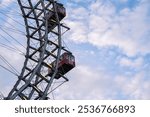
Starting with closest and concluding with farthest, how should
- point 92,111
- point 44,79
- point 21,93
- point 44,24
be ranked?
point 92,111, point 21,93, point 44,79, point 44,24

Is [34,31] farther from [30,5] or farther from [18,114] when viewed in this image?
[18,114]

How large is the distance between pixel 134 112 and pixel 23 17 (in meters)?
27.8

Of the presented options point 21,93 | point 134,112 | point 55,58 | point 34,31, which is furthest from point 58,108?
point 34,31

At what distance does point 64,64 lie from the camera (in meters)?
40.5

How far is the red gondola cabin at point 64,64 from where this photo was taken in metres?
40.5

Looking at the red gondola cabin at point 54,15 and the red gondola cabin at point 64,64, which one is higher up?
the red gondola cabin at point 54,15

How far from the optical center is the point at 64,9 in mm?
44625

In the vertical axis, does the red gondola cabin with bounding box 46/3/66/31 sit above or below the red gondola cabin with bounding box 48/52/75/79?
above

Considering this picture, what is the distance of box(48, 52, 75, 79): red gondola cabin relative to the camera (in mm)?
40531

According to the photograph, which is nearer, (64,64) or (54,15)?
(64,64)

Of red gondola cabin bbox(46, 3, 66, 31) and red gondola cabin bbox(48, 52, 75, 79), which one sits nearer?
red gondola cabin bbox(48, 52, 75, 79)

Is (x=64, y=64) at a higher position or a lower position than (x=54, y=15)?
lower

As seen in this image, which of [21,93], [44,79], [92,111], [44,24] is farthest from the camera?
[44,24]

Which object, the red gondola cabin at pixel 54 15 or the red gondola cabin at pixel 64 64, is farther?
the red gondola cabin at pixel 54 15
